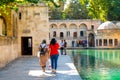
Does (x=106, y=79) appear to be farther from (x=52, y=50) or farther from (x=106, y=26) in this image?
(x=106, y=26)

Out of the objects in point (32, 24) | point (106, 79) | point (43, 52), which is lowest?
point (106, 79)

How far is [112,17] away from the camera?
76.2 metres

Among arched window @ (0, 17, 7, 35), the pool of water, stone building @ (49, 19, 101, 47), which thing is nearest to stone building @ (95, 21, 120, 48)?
stone building @ (49, 19, 101, 47)

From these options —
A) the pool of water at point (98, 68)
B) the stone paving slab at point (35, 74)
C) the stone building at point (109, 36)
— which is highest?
the stone building at point (109, 36)

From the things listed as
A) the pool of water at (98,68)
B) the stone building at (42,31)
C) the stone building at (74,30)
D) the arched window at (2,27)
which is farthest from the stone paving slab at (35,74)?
the stone building at (74,30)

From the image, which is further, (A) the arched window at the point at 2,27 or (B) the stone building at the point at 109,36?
(B) the stone building at the point at 109,36

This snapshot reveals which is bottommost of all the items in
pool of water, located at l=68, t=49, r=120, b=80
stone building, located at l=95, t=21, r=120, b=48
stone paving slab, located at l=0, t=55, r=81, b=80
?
pool of water, located at l=68, t=49, r=120, b=80

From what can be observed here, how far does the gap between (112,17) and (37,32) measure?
44847 mm

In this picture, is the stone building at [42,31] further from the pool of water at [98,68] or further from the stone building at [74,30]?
the pool of water at [98,68]

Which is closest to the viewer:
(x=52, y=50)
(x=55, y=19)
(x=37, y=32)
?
(x=52, y=50)

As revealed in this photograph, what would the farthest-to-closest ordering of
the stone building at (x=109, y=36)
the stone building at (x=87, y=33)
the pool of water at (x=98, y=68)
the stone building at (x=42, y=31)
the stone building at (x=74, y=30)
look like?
the stone building at (x=74, y=30)
the stone building at (x=87, y=33)
the stone building at (x=109, y=36)
the stone building at (x=42, y=31)
the pool of water at (x=98, y=68)

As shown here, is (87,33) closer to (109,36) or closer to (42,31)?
(109,36)

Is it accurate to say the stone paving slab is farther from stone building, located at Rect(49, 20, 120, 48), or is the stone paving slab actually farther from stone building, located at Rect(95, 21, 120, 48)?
stone building, located at Rect(49, 20, 120, 48)

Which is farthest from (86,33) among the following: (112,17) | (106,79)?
(106,79)
